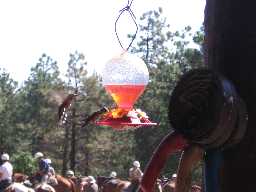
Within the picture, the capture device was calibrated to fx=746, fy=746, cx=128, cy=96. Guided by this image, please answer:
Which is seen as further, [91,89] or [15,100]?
[15,100]

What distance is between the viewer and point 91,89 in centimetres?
5306

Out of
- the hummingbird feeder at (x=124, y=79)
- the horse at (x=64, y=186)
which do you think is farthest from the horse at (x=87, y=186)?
the hummingbird feeder at (x=124, y=79)

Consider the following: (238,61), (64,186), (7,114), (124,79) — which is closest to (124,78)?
(124,79)

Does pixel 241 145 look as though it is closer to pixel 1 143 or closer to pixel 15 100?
pixel 1 143

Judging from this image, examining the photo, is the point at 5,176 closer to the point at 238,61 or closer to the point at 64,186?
the point at 64,186

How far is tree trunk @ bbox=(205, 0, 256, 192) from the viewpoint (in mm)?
1205

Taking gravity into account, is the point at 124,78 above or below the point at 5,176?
above

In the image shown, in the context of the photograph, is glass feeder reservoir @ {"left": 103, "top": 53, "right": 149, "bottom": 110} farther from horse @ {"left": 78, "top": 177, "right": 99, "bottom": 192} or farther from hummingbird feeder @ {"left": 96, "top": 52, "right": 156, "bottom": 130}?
horse @ {"left": 78, "top": 177, "right": 99, "bottom": 192}

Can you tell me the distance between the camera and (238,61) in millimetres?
1247

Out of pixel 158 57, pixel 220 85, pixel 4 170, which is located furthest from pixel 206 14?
pixel 158 57

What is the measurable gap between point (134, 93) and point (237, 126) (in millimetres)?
2462

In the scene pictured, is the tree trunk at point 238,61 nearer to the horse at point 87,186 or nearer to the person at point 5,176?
the person at point 5,176

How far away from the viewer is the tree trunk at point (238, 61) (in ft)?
3.95

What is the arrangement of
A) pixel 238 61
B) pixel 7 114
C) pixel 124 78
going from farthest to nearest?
pixel 7 114, pixel 124 78, pixel 238 61
